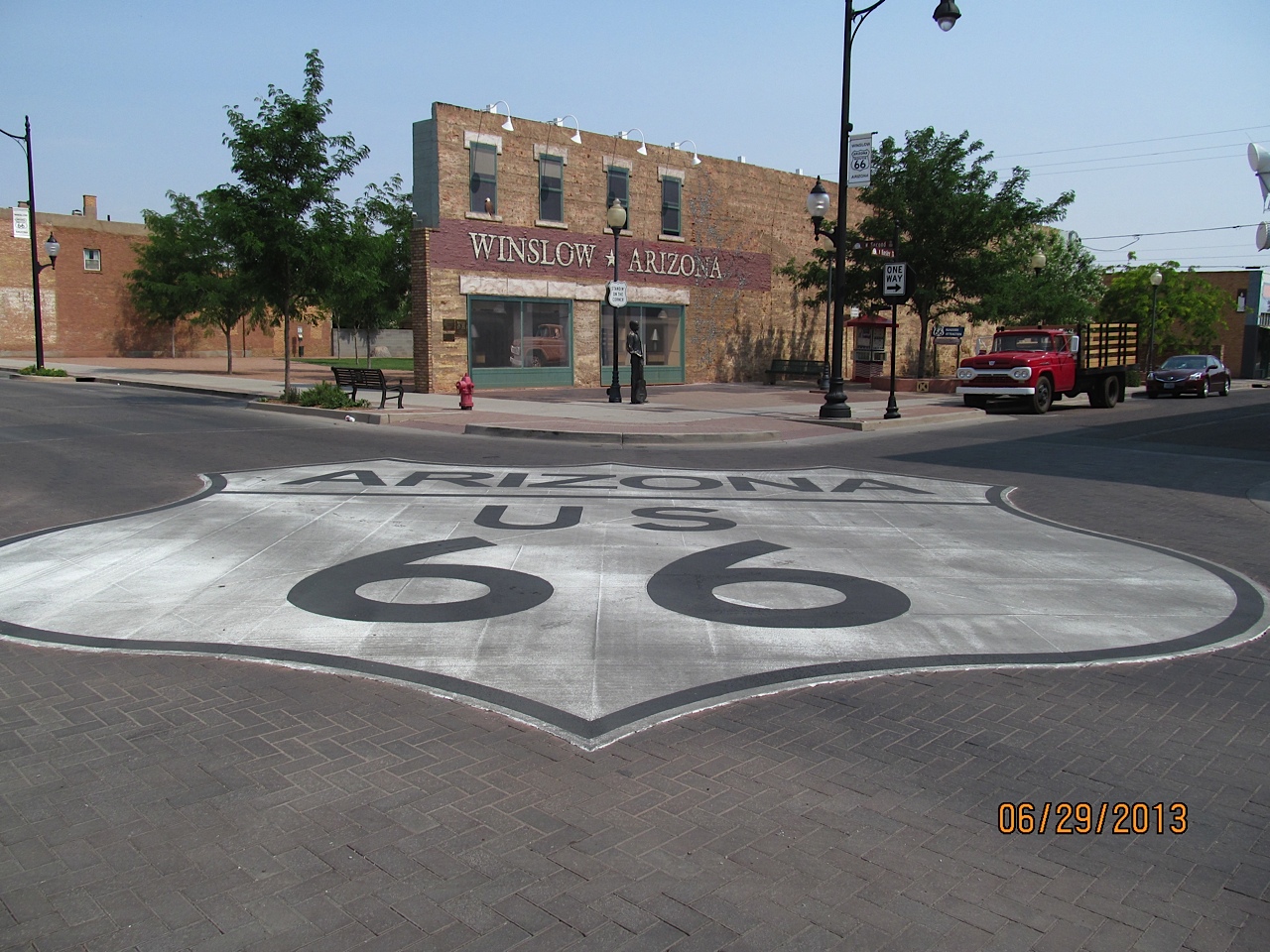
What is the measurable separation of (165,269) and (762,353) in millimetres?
25520

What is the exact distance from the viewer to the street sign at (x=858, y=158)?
67.2 feet

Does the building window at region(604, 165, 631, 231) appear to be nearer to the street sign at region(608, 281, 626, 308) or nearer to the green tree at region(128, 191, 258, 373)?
the street sign at region(608, 281, 626, 308)

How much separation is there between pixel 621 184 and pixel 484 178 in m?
5.39

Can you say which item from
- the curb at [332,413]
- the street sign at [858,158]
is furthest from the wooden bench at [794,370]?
the curb at [332,413]

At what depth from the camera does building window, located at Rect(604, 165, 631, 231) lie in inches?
1238

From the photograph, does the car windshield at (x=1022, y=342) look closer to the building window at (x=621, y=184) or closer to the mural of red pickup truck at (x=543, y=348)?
the building window at (x=621, y=184)

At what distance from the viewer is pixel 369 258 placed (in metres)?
24.5

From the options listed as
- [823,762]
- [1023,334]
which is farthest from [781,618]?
[1023,334]

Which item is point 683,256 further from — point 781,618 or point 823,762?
point 823,762

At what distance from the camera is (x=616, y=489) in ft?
39.3

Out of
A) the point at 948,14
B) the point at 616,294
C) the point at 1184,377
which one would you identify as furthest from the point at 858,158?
the point at 1184,377

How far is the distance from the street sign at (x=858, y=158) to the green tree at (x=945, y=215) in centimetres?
1019

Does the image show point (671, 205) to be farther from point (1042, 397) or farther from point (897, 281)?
point (1042, 397)
